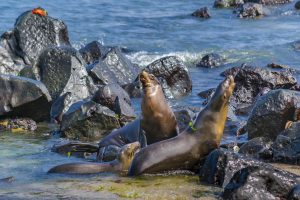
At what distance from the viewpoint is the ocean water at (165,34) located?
39.3 feet

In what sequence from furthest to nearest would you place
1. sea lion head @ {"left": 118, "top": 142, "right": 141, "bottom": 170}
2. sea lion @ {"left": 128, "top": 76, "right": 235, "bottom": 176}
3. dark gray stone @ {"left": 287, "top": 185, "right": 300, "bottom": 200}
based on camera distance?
sea lion head @ {"left": 118, "top": 142, "right": 141, "bottom": 170}
sea lion @ {"left": 128, "top": 76, "right": 235, "bottom": 176}
dark gray stone @ {"left": 287, "top": 185, "right": 300, "bottom": 200}

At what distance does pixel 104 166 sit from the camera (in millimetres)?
9484

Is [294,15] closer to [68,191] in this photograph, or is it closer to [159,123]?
[159,123]

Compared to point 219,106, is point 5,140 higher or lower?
lower

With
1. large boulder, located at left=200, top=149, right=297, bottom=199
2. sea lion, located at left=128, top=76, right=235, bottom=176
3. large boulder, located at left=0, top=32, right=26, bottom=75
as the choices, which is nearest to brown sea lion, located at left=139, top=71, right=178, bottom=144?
sea lion, located at left=128, top=76, right=235, bottom=176

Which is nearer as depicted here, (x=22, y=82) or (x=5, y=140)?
(x=5, y=140)

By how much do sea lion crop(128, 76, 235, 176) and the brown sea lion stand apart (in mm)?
Result: 939

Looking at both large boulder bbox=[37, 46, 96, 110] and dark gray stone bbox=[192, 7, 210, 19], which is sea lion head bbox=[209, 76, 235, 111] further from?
dark gray stone bbox=[192, 7, 210, 19]

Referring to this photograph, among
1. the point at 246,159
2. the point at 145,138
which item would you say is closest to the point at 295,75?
the point at 145,138

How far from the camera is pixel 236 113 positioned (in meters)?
14.1

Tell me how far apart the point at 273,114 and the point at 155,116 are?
1799 mm

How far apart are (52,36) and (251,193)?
34.8 ft

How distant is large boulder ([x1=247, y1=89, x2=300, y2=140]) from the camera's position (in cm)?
1114

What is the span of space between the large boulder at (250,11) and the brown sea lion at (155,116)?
18863mm
